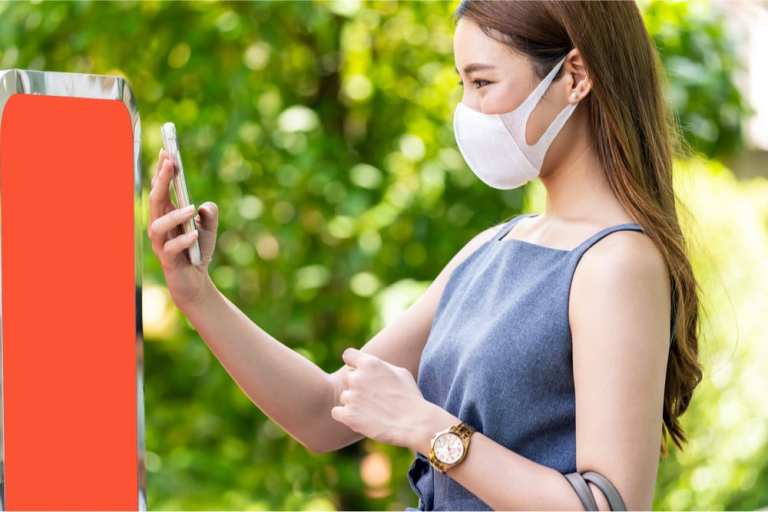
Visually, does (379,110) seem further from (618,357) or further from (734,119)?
(618,357)

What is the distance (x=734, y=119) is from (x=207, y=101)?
1865 millimetres

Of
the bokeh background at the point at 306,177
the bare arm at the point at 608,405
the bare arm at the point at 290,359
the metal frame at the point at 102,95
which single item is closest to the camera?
the metal frame at the point at 102,95

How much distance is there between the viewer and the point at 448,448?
1517 millimetres

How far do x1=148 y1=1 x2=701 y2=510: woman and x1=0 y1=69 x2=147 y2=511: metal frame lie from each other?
0.50 feet

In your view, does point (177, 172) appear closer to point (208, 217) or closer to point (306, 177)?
point (208, 217)

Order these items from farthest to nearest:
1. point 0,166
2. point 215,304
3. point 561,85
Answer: point 215,304, point 561,85, point 0,166

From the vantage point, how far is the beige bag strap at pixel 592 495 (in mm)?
1468

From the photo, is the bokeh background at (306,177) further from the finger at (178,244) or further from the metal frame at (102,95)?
the metal frame at (102,95)

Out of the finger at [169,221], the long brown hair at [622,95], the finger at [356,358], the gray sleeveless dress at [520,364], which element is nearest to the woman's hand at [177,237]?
the finger at [169,221]

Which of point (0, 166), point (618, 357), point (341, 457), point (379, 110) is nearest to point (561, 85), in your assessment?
point (618, 357)

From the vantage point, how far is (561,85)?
1661 mm

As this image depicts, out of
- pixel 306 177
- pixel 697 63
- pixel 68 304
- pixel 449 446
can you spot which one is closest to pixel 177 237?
pixel 68 304

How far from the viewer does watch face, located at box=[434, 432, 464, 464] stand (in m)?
1.51

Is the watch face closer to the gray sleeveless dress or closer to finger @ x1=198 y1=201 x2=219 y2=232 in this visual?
the gray sleeveless dress
